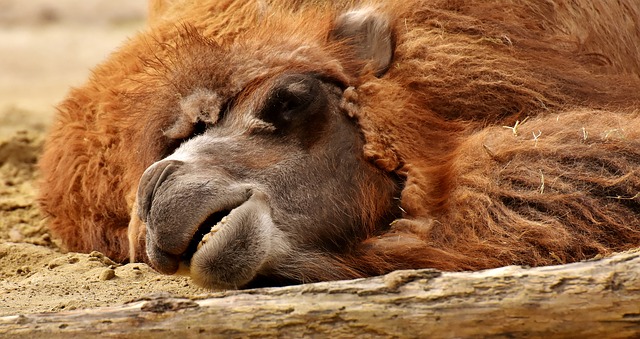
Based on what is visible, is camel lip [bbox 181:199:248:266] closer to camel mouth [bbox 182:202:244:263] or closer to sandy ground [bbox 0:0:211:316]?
camel mouth [bbox 182:202:244:263]

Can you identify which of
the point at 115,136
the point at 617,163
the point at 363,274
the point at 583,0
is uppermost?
the point at 583,0

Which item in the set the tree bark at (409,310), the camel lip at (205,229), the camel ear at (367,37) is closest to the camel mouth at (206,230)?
the camel lip at (205,229)

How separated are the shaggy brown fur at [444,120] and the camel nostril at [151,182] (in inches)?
18.6

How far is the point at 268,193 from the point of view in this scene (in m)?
3.75

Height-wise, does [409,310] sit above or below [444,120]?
below

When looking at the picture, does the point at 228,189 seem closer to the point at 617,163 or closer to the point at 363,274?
the point at 363,274

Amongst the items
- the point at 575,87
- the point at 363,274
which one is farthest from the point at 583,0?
the point at 363,274

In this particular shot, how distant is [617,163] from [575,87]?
725 millimetres

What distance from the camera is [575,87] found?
4.41 metres

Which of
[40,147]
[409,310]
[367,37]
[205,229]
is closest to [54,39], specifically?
[40,147]

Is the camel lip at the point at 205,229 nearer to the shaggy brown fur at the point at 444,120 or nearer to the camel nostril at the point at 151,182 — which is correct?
the camel nostril at the point at 151,182

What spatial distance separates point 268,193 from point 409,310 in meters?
1.14

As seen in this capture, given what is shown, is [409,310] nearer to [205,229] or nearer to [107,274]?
[205,229]

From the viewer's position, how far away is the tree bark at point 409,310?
264 cm
